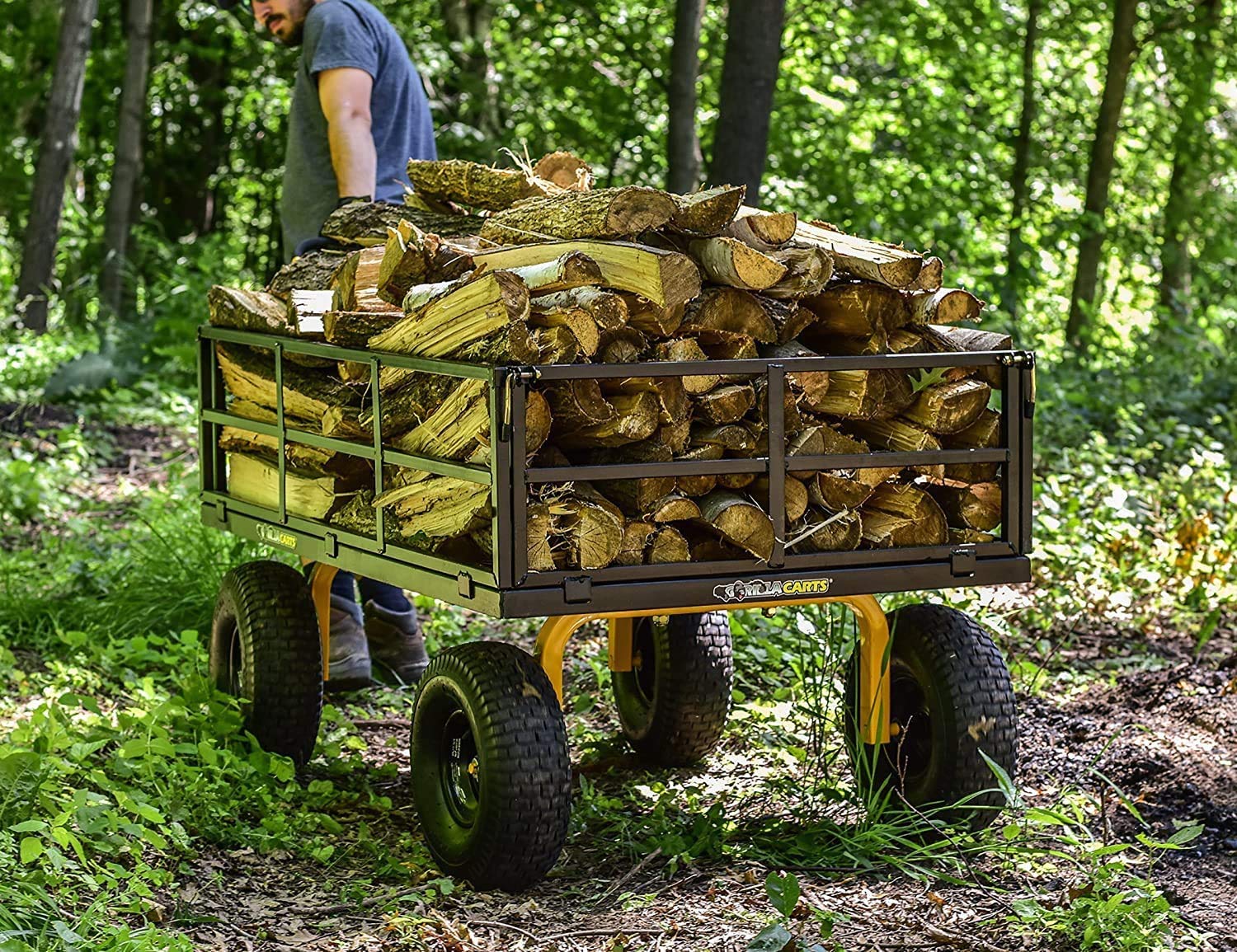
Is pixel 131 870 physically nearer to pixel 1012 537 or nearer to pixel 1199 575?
pixel 1012 537

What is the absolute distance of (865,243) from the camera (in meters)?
4.06

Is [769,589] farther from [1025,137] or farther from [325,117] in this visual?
[1025,137]

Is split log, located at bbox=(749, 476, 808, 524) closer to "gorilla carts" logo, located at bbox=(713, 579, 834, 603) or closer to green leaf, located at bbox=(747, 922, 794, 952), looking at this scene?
"gorilla carts" logo, located at bbox=(713, 579, 834, 603)

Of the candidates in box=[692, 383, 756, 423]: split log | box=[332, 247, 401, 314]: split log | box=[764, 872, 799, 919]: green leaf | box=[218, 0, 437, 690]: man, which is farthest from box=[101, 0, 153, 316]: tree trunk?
box=[764, 872, 799, 919]: green leaf

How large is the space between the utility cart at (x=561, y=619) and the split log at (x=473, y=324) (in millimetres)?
71

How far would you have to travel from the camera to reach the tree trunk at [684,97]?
401 inches

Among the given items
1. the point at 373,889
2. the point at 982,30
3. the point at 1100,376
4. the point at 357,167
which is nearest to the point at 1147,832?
the point at 373,889

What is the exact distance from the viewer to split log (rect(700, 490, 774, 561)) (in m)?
3.69

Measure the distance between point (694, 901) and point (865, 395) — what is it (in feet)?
4.32

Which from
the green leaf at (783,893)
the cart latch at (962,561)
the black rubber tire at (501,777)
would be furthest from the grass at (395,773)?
the cart latch at (962,561)

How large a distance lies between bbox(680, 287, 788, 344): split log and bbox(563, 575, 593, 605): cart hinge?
2.23ft

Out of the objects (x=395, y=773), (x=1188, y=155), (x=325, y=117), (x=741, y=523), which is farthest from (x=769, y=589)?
(x=1188, y=155)

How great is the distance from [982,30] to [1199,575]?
979 cm

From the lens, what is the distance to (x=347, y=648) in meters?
5.52
